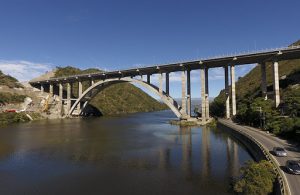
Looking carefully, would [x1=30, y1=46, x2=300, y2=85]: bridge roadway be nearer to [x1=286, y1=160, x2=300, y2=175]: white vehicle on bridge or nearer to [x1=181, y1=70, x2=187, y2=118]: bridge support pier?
[x1=181, y1=70, x2=187, y2=118]: bridge support pier

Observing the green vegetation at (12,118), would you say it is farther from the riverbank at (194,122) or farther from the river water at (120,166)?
the riverbank at (194,122)

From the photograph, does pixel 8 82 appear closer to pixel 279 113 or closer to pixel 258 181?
pixel 279 113

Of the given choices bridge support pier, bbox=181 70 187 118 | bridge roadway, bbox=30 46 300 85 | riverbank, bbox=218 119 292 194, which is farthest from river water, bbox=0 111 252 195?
bridge support pier, bbox=181 70 187 118

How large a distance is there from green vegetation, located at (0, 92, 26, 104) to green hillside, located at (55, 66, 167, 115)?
3111cm

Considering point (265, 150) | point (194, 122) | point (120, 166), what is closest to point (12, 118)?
point (194, 122)

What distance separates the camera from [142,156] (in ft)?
104

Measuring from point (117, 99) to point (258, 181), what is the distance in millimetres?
139454

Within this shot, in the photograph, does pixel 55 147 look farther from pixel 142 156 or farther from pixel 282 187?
pixel 282 187

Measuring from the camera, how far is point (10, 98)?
9281 centimetres

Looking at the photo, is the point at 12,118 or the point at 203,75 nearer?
the point at 203,75

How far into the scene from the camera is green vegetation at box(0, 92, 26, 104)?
A: 89938 millimetres

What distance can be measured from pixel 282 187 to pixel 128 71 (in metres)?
72.9

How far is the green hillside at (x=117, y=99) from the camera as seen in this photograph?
5335 inches

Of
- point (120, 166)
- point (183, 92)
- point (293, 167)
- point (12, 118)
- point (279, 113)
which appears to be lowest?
point (120, 166)
